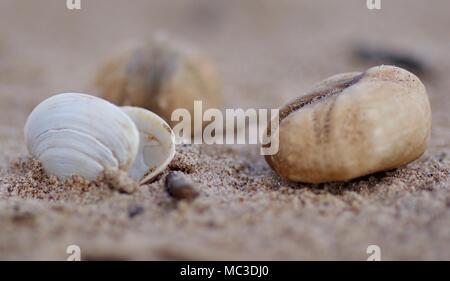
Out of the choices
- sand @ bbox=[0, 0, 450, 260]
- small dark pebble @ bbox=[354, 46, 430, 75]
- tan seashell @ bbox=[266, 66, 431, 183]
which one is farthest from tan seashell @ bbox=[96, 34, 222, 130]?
small dark pebble @ bbox=[354, 46, 430, 75]

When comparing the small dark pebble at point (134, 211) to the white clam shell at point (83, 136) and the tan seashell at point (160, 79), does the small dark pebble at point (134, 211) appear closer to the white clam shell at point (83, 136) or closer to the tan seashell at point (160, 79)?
the white clam shell at point (83, 136)

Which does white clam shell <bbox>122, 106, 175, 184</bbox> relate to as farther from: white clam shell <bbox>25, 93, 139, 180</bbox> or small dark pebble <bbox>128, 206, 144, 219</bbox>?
small dark pebble <bbox>128, 206, 144, 219</bbox>

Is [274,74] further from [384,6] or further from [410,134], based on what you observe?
[410,134]

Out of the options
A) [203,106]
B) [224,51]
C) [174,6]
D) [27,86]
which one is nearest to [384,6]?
[224,51]

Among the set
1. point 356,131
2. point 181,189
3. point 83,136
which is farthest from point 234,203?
point 83,136

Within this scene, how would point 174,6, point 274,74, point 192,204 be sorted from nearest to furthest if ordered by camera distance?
point 192,204
point 274,74
point 174,6

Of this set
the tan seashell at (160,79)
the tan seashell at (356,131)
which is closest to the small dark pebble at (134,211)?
the tan seashell at (356,131)

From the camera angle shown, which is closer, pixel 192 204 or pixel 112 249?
pixel 112 249
